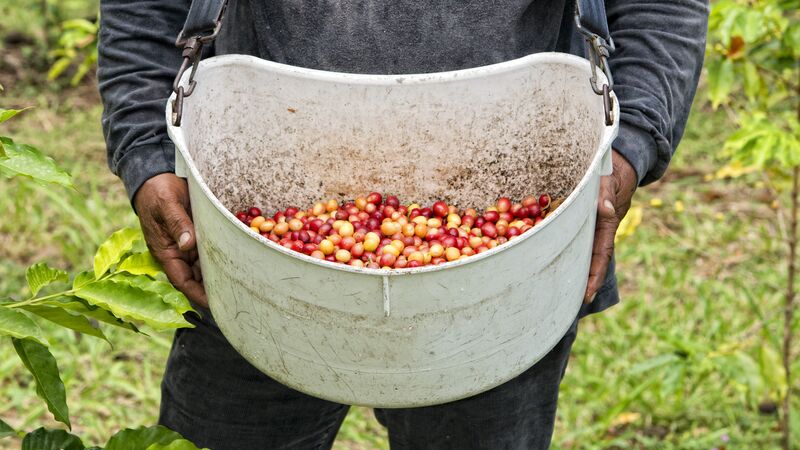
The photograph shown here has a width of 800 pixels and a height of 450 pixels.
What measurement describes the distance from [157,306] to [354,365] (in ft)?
0.94

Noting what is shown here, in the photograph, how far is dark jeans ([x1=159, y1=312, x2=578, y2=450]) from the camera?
1.94 meters

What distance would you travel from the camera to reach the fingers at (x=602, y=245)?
5.52 feet

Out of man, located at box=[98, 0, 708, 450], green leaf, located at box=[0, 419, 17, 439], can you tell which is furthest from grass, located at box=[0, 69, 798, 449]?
green leaf, located at box=[0, 419, 17, 439]

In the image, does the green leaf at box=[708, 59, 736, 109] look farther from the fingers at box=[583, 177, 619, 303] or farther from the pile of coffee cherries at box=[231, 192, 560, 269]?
the fingers at box=[583, 177, 619, 303]

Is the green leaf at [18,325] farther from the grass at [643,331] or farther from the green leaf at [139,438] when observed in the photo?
the grass at [643,331]

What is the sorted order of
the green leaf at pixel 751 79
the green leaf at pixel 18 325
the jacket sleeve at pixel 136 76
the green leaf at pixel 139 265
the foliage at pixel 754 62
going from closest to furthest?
the green leaf at pixel 18 325, the green leaf at pixel 139 265, the jacket sleeve at pixel 136 76, the foliage at pixel 754 62, the green leaf at pixel 751 79

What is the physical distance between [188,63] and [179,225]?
269mm

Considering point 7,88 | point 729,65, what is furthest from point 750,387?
point 7,88

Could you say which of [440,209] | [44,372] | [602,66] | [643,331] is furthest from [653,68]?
[643,331]

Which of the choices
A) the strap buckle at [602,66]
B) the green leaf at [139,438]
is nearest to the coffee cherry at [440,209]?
the strap buckle at [602,66]

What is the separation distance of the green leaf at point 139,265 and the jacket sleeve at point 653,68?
0.81 meters

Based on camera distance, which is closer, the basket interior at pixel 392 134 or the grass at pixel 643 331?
the basket interior at pixel 392 134

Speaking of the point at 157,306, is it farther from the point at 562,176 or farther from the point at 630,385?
the point at 630,385

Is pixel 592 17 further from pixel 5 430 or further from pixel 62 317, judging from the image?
pixel 5 430
